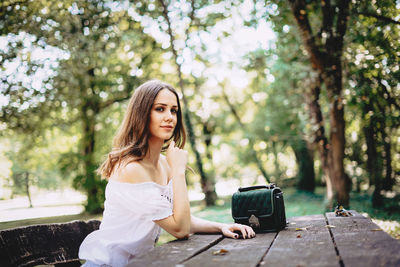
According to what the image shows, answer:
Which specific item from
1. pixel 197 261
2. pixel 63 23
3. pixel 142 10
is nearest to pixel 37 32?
pixel 63 23

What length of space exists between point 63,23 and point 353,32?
771cm

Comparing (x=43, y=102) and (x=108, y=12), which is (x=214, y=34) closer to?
(x=108, y=12)

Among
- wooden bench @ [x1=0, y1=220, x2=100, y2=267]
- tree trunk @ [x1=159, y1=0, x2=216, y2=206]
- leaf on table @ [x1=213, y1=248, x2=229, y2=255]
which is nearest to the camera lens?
leaf on table @ [x1=213, y1=248, x2=229, y2=255]

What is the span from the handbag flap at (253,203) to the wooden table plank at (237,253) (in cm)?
22

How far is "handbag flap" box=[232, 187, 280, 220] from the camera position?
102 inches

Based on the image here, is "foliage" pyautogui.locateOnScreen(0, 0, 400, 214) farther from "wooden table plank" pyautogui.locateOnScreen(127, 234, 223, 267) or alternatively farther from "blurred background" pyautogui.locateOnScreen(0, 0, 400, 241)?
"wooden table plank" pyautogui.locateOnScreen(127, 234, 223, 267)

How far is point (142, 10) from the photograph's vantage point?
39.5ft

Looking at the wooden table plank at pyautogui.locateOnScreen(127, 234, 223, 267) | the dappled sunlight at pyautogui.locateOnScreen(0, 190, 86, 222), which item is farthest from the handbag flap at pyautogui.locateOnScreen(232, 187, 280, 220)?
the dappled sunlight at pyautogui.locateOnScreen(0, 190, 86, 222)

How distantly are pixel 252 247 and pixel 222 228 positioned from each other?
591 mm

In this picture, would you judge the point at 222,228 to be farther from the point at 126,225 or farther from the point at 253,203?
the point at 126,225

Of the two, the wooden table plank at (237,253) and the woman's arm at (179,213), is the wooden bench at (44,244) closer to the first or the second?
the woman's arm at (179,213)

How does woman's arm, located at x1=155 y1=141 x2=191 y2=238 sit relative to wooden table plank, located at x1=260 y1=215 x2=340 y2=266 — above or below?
above

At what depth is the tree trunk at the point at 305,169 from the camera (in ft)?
59.8

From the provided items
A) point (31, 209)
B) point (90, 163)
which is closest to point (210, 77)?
point (90, 163)
